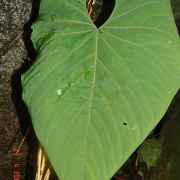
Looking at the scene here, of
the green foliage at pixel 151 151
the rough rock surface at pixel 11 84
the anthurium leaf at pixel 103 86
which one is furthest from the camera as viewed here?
the green foliage at pixel 151 151

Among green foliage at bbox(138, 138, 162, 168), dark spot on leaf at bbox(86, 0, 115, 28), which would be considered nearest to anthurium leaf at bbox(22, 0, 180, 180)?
dark spot on leaf at bbox(86, 0, 115, 28)

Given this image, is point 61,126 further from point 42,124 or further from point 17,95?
point 17,95

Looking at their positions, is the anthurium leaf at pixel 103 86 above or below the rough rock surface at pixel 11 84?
above

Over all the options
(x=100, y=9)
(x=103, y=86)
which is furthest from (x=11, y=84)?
(x=103, y=86)

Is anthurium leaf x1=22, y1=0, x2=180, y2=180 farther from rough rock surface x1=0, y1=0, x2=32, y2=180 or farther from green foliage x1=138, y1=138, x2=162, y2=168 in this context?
green foliage x1=138, y1=138, x2=162, y2=168

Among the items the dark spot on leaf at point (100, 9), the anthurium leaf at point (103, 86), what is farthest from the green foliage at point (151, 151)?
the anthurium leaf at point (103, 86)

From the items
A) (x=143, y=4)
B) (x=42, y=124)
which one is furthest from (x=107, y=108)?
(x=143, y=4)

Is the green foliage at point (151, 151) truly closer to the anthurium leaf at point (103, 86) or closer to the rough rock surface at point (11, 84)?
the rough rock surface at point (11, 84)
